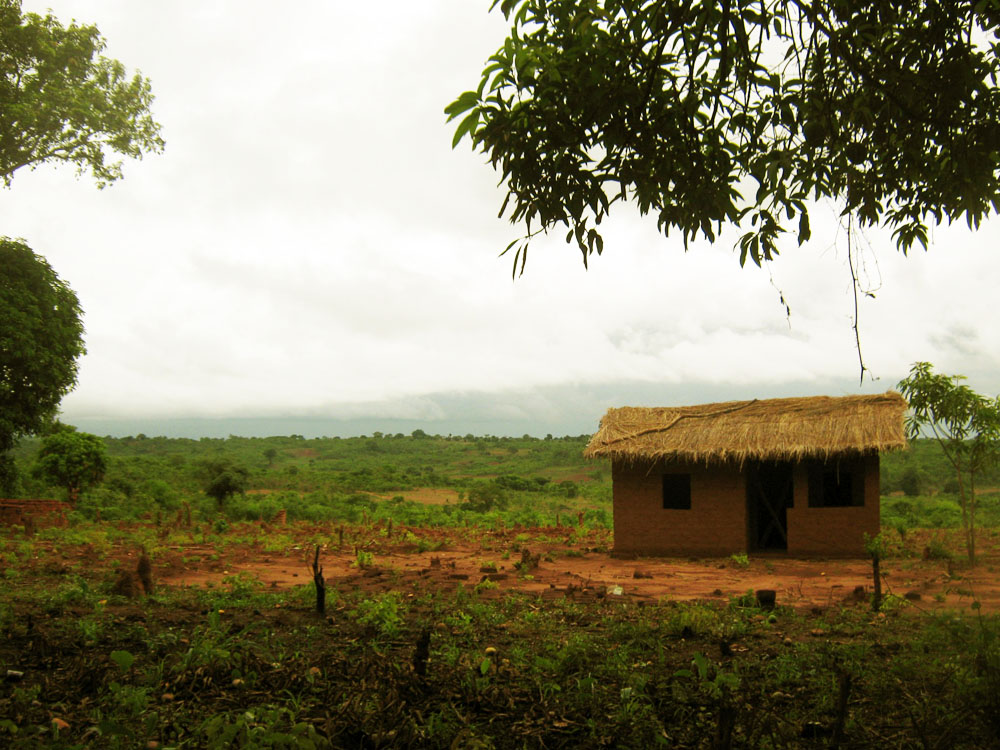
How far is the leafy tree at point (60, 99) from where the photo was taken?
16.6m

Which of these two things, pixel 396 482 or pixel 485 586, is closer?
pixel 485 586

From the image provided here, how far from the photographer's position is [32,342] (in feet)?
56.8

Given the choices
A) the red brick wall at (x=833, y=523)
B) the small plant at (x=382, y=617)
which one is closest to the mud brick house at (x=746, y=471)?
the red brick wall at (x=833, y=523)

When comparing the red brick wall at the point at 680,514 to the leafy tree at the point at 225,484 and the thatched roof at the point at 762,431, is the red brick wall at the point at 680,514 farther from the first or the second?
the leafy tree at the point at 225,484

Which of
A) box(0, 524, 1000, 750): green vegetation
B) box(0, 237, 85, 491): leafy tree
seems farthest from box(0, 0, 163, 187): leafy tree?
box(0, 524, 1000, 750): green vegetation

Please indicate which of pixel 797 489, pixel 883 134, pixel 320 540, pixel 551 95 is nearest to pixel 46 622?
pixel 551 95

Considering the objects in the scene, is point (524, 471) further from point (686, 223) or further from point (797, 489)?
point (686, 223)

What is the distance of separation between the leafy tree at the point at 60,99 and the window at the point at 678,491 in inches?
634

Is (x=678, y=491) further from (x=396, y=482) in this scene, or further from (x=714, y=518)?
(x=396, y=482)

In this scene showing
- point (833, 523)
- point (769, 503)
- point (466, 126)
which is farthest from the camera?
point (769, 503)

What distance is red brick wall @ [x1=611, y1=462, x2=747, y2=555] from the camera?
1431 cm

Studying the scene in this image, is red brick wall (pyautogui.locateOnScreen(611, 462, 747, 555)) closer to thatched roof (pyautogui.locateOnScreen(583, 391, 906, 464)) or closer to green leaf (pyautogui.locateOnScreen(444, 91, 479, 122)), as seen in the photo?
thatched roof (pyautogui.locateOnScreen(583, 391, 906, 464))

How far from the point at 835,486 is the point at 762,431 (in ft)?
8.65

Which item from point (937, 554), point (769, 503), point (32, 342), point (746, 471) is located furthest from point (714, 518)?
point (32, 342)
